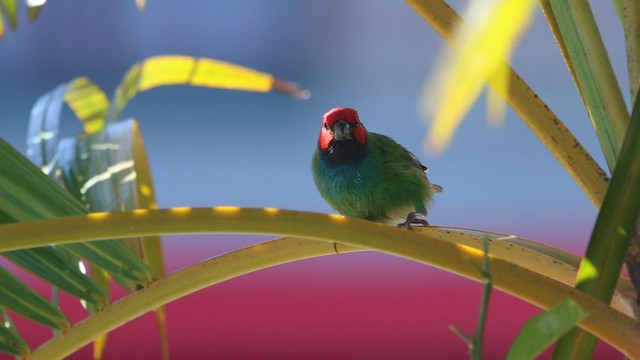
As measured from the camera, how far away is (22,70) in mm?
2947

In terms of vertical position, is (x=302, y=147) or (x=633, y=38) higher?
(x=302, y=147)

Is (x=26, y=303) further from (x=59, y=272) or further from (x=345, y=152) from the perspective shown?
(x=345, y=152)

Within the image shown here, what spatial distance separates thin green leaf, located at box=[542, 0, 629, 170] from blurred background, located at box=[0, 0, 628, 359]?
2.00 metres

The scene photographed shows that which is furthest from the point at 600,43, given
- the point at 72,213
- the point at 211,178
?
the point at 211,178

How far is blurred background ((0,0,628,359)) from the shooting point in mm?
2723

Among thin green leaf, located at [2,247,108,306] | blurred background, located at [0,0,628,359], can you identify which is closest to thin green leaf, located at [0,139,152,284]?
thin green leaf, located at [2,247,108,306]

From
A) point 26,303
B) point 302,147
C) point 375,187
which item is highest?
point 302,147

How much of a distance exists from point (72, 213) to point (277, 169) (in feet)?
7.71

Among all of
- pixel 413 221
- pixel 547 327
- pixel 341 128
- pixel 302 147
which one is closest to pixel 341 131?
pixel 341 128

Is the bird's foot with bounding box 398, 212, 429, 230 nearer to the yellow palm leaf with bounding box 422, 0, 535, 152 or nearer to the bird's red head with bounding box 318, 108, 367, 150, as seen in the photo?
the bird's red head with bounding box 318, 108, 367, 150

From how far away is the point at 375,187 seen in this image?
108 centimetres

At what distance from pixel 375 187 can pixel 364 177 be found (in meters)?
0.02

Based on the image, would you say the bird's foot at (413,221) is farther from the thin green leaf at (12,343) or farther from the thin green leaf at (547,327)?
the thin green leaf at (547,327)

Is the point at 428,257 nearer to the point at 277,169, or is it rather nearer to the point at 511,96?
the point at 511,96
